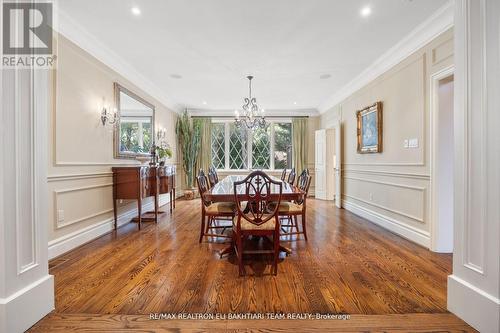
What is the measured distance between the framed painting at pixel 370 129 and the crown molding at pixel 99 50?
3958 millimetres

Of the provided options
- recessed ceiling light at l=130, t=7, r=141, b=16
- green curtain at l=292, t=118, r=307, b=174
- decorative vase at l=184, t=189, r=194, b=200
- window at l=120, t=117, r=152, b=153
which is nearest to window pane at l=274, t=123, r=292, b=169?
green curtain at l=292, t=118, r=307, b=174

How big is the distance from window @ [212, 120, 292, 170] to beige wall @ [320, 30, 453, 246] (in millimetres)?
2897

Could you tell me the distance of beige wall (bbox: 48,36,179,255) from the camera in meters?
2.58

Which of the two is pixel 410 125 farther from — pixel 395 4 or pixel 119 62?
pixel 119 62

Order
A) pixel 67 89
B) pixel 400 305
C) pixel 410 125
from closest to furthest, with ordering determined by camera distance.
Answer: pixel 400 305 → pixel 67 89 → pixel 410 125

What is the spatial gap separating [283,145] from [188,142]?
2.75m

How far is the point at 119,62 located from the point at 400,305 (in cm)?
439

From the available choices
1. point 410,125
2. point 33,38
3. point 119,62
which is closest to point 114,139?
point 119,62

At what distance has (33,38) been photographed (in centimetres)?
144

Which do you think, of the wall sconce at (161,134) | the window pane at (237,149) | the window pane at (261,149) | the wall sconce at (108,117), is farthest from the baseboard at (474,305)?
the window pane at (237,149)

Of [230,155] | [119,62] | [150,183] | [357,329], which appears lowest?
[357,329]

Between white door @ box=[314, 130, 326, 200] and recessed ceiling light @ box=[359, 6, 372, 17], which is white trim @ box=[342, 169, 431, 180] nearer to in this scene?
white door @ box=[314, 130, 326, 200]

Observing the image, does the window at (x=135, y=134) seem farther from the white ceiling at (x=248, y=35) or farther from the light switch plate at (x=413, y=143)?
the light switch plate at (x=413, y=143)

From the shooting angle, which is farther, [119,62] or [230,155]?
[230,155]
